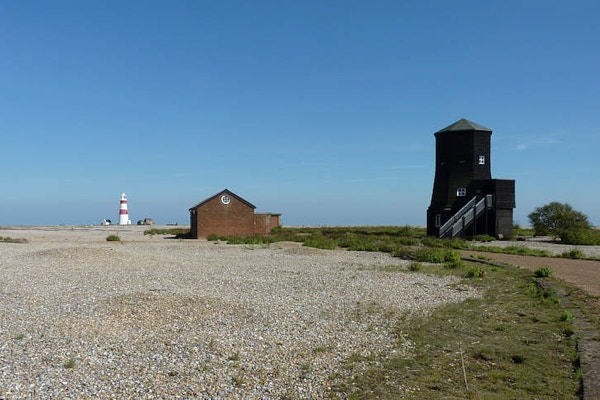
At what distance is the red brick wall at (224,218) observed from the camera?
48438 mm

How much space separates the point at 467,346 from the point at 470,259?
18.8 m

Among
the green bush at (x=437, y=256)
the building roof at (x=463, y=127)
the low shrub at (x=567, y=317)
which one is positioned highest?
the building roof at (x=463, y=127)

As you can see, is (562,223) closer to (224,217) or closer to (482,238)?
(482,238)

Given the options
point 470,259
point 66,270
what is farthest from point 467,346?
point 470,259

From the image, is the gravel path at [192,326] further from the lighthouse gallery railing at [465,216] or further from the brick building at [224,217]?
the brick building at [224,217]

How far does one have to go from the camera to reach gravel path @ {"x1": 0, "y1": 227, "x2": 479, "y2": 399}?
837 cm

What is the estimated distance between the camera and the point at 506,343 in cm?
1071

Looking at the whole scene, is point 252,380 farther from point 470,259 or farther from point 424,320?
point 470,259

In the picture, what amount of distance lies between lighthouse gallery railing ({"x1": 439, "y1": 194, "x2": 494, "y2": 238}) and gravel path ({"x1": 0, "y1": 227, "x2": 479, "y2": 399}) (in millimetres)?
22979

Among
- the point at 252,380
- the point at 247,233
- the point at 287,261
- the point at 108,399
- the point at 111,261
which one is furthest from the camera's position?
the point at 247,233

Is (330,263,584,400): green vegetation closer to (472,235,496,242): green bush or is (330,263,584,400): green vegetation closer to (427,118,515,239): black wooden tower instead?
(472,235,496,242): green bush

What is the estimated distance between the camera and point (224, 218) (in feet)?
161

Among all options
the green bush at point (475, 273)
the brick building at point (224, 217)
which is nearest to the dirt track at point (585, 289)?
the green bush at point (475, 273)

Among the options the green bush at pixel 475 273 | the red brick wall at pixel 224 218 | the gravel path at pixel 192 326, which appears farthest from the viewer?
the red brick wall at pixel 224 218
